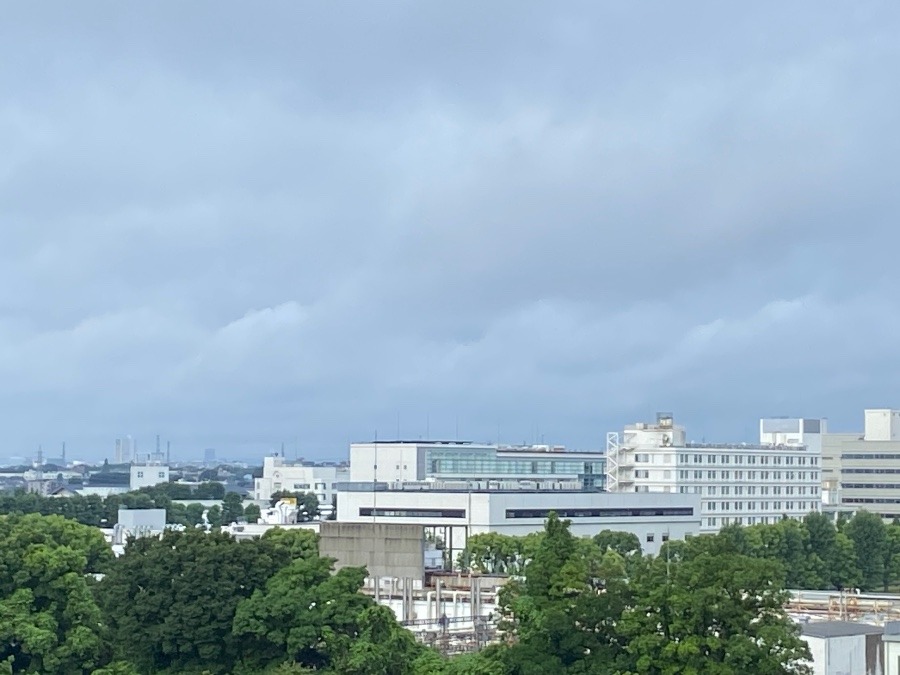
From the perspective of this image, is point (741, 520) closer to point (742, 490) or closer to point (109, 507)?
point (742, 490)

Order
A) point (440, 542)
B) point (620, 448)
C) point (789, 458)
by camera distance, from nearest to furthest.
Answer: point (440, 542), point (620, 448), point (789, 458)

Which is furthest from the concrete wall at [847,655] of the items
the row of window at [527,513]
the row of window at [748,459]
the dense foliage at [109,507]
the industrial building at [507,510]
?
the dense foliage at [109,507]

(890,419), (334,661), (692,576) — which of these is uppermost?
(890,419)

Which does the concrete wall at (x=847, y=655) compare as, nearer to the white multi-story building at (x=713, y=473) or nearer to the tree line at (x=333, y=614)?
the tree line at (x=333, y=614)

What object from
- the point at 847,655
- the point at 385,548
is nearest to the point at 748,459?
the point at 385,548

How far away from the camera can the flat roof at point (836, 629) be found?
3759cm

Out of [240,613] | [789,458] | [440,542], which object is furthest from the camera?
[789,458]

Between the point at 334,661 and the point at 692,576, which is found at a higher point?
the point at 692,576

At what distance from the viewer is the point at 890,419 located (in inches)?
5054

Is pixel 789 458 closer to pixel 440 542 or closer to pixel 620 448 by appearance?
pixel 620 448

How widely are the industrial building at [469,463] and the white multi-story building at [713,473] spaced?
12.8 metres

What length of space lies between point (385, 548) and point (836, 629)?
14534 millimetres

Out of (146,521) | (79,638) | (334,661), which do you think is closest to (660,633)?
(334,661)

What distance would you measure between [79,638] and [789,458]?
289ft
